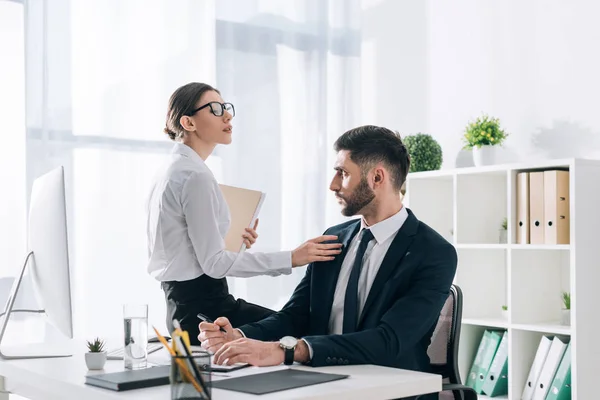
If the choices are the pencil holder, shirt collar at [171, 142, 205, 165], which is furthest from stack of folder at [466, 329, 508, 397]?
the pencil holder

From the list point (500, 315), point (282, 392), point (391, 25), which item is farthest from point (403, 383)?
point (391, 25)

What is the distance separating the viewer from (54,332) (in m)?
3.62

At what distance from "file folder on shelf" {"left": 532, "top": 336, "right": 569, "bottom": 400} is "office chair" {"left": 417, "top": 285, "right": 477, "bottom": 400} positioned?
1.08 metres

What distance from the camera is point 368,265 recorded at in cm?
222

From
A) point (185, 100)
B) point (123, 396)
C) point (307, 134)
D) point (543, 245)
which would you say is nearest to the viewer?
point (123, 396)

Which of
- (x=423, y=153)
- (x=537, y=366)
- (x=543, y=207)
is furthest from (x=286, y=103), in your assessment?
(x=537, y=366)

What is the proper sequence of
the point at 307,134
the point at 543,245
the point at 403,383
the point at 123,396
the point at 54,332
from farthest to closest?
1. the point at 307,134
2. the point at 54,332
3. the point at 543,245
4. the point at 403,383
5. the point at 123,396

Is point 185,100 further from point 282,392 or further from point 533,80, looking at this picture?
point 533,80

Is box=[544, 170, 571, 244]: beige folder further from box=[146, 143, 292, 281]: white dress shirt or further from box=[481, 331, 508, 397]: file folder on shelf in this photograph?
box=[146, 143, 292, 281]: white dress shirt

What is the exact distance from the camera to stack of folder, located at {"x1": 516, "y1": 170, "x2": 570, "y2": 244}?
3.27 metres

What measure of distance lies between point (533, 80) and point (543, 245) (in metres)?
0.95

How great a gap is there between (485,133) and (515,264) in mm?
669

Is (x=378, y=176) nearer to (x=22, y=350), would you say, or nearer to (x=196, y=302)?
(x=196, y=302)

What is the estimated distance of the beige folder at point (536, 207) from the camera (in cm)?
334
